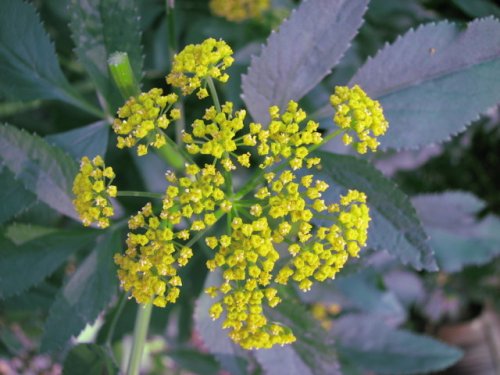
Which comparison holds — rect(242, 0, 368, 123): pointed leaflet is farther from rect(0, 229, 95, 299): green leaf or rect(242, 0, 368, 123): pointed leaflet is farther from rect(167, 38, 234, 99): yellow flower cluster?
rect(0, 229, 95, 299): green leaf

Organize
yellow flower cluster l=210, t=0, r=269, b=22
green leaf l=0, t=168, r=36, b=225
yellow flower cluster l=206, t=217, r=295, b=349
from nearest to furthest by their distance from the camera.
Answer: yellow flower cluster l=206, t=217, r=295, b=349 < green leaf l=0, t=168, r=36, b=225 < yellow flower cluster l=210, t=0, r=269, b=22

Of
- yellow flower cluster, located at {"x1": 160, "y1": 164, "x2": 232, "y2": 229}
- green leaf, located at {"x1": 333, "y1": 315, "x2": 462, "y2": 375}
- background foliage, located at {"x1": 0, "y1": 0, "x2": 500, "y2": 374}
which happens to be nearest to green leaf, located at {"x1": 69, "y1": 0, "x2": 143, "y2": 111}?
background foliage, located at {"x1": 0, "y1": 0, "x2": 500, "y2": 374}

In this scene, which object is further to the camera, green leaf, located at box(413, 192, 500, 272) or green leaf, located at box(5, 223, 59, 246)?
green leaf, located at box(413, 192, 500, 272)

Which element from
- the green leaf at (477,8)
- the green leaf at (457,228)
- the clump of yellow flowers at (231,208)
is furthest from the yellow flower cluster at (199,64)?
the green leaf at (457,228)

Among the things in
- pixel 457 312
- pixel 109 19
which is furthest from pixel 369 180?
pixel 457 312

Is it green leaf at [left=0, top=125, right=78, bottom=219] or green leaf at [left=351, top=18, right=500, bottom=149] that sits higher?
green leaf at [left=351, top=18, right=500, bottom=149]

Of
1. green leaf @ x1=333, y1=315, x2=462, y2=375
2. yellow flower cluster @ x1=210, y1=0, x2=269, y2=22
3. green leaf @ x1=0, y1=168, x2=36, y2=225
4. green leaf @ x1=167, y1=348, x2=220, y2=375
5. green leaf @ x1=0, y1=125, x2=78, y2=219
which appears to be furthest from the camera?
green leaf @ x1=167, y1=348, x2=220, y2=375

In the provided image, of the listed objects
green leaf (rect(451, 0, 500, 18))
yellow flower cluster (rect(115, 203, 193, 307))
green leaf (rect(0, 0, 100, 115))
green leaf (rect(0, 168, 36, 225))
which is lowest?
yellow flower cluster (rect(115, 203, 193, 307))
